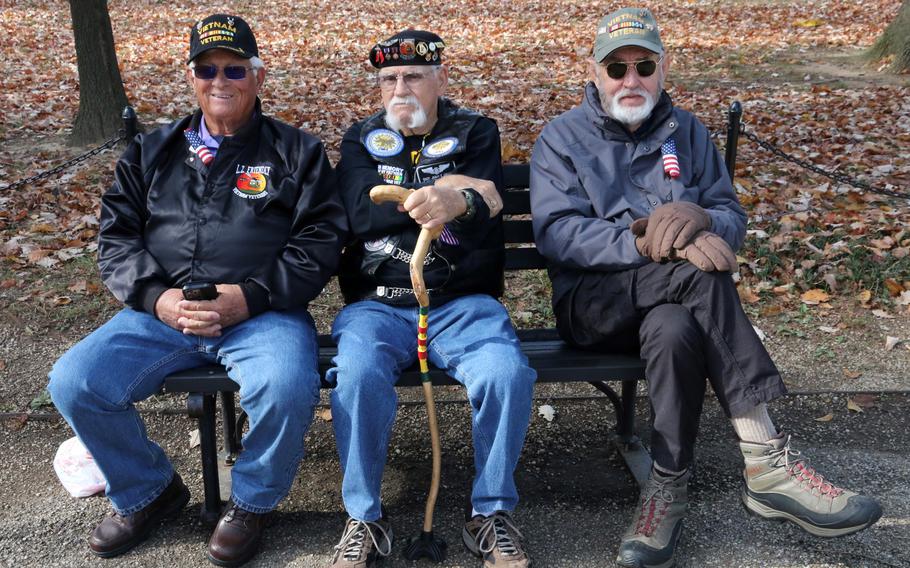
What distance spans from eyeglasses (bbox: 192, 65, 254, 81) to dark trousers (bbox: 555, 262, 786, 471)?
66.7 inches

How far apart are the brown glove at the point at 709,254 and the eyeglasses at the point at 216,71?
5.65ft

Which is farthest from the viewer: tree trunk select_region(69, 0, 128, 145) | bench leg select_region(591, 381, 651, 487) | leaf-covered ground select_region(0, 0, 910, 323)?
tree trunk select_region(69, 0, 128, 145)

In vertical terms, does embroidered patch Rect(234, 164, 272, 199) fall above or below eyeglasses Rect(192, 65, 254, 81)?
below

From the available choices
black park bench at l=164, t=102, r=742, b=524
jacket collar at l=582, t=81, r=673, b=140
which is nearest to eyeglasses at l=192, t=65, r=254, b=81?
black park bench at l=164, t=102, r=742, b=524

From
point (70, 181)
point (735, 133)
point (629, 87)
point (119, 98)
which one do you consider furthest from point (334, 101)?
point (629, 87)

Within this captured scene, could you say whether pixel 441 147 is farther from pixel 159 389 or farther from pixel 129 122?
pixel 129 122

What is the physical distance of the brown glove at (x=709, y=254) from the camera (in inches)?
120

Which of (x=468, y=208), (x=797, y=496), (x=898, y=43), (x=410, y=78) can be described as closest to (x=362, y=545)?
(x=468, y=208)

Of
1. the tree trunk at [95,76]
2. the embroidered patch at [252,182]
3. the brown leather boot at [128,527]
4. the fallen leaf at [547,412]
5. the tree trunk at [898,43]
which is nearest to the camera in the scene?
the brown leather boot at [128,527]

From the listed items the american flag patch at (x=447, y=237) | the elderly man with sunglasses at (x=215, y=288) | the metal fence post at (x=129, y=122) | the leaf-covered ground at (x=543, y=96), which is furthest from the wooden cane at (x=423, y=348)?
the leaf-covered ground at (x=543, y=96)

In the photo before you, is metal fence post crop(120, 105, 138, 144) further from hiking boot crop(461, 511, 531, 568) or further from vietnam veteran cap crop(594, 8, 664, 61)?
hiking boot crop(461, 511, 531, 568)

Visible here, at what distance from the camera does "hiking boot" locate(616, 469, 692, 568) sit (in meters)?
3.04

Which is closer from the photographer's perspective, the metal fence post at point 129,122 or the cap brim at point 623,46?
the cap brim at point 623,46

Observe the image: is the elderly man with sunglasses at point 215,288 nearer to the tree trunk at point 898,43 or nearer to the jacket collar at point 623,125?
the jacket collar at point 623,125
